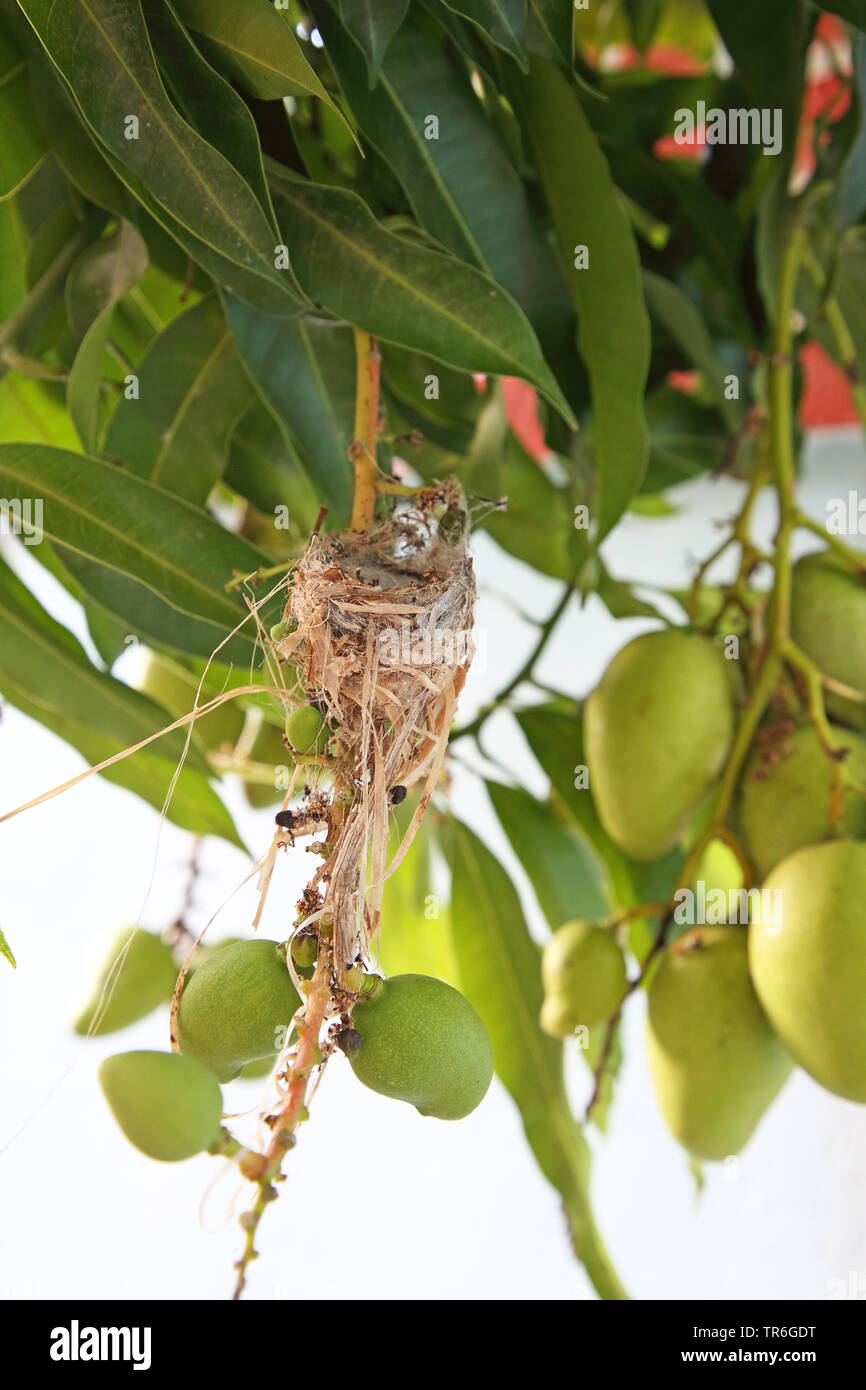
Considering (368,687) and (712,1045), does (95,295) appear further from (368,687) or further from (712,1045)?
(712,1045)

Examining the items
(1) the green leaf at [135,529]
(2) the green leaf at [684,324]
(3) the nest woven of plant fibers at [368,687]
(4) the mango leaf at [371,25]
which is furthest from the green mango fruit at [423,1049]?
(2) the green leaf at [684,324]

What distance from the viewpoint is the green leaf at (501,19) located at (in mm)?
273

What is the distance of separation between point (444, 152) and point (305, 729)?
20 cm

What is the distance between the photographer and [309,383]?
1.16 ft

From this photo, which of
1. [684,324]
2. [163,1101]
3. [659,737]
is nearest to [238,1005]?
[163,1101]

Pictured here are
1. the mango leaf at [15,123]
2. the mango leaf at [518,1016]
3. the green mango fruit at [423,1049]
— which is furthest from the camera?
the mango leaf at [518,1016]

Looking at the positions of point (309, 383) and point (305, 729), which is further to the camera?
point (309, 383)

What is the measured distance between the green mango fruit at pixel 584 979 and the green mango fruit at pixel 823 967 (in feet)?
0.17

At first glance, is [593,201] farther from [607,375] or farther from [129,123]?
[129,123]

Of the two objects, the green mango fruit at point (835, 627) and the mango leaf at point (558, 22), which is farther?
the green mango fruit at point (835, 627)

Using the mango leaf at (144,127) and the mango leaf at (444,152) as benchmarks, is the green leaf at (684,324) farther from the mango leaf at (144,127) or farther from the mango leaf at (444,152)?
the mango leaf at (144,127)

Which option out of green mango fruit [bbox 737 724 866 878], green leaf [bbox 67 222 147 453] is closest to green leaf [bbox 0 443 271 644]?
green leaf [bbox 67 222 147 453]

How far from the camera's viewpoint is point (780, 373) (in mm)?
478

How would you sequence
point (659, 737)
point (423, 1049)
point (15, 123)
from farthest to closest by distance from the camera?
point (659, 737), point (15, 123), point (423, 1049)
